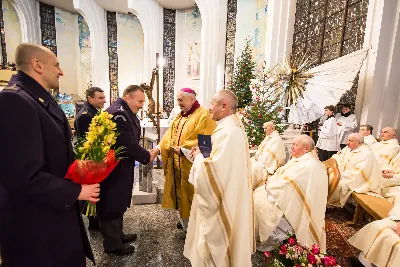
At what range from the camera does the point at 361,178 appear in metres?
3.80

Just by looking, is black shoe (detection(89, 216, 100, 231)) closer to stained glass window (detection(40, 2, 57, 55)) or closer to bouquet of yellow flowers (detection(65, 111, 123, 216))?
bouquet of yellow flowers (detection(65, 111, 123, 216))

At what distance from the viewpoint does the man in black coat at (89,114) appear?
338 centimetres

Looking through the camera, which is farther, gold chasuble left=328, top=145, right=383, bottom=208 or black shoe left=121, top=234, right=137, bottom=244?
gold chasuble left=328, top=145, right=383, bottom=208

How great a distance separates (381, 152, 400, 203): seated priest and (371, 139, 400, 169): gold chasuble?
3.3 inches

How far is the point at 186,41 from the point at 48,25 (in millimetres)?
8515

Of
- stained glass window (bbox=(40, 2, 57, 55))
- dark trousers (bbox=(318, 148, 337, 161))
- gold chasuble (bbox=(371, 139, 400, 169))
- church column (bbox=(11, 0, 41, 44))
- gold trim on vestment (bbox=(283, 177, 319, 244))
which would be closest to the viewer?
gold trim on vestment (bbox=(283, 177, 319, 244))

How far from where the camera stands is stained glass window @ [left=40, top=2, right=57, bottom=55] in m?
14.2

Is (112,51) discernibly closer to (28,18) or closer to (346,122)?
(28,18)

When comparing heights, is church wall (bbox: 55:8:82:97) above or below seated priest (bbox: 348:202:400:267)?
above

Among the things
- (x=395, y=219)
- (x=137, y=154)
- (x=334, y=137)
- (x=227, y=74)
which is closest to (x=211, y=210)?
(x=137, y=154)

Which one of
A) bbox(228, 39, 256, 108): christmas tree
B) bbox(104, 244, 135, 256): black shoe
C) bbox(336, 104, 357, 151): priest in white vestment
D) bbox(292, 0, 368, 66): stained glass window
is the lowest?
bbox(104, 244, 135, 256): black shoe

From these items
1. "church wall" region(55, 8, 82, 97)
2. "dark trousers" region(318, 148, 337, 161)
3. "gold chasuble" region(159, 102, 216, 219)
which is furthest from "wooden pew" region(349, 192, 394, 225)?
"church wall" region(55, 8, 82, 97)

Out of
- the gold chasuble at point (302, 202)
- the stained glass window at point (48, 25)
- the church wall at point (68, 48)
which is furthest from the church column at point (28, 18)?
the gold chasuble at point (302, 202)

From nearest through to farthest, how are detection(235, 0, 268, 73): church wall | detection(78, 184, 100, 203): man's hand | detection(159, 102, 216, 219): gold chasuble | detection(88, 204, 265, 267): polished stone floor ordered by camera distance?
detection(78, 184, 100, 203): man's hand, detection(88, 204, 265, 267): polished stone floor, detection(159, 102, 216, 219): gold chasuble, detection(235, 0, 268, 73): church wall
